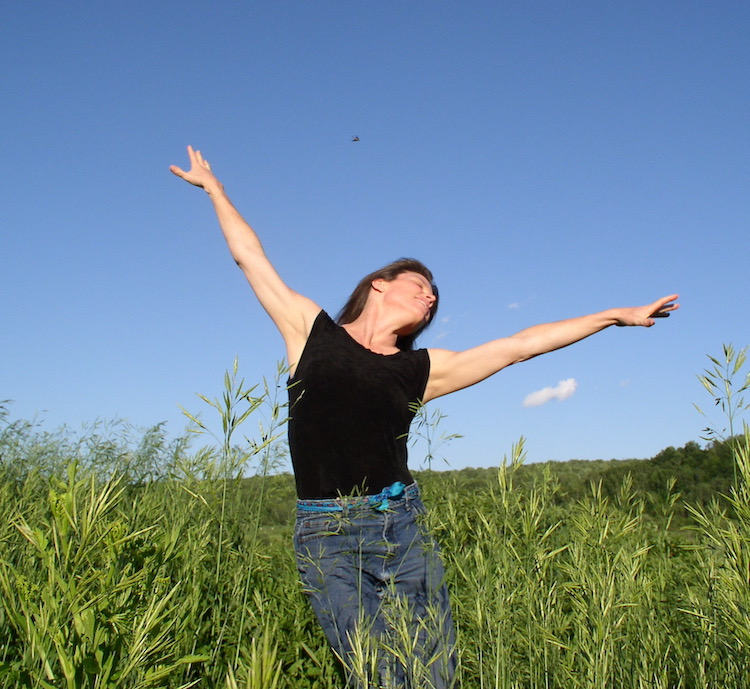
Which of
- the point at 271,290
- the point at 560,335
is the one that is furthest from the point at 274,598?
the point at 560,335

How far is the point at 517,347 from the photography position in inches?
137

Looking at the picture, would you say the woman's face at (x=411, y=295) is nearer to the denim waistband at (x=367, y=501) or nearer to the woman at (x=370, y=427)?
the woman at (x=370, y=427)

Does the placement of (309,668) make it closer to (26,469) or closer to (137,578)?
(137,578)

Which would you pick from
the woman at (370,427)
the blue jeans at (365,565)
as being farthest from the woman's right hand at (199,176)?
the blue jeans at (365,565)

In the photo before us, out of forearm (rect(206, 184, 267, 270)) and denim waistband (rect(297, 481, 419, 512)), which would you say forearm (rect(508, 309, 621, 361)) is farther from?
forearm (rect(206, 184, 267, 270))

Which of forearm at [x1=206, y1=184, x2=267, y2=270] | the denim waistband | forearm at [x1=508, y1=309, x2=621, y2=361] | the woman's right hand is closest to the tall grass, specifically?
the denim waistband

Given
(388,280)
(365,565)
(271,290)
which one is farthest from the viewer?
(388,280)

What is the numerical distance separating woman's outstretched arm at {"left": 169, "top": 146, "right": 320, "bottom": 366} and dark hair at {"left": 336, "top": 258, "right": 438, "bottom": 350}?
549mm

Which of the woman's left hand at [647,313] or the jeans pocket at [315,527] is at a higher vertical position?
the woman's left hand at [647,313]

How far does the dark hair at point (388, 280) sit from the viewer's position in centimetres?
376

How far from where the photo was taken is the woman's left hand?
11.1 ft

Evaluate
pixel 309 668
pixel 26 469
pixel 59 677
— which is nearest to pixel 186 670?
pixel 59 677

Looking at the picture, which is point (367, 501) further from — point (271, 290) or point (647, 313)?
point (647, 313)

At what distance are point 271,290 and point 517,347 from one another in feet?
4.28
